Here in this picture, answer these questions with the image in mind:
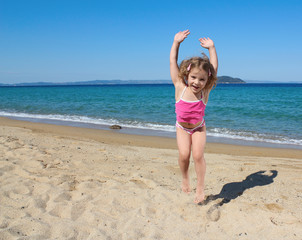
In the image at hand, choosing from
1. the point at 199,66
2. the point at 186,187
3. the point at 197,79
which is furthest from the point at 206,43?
the point at 186,187

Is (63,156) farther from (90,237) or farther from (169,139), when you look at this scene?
(169,139)

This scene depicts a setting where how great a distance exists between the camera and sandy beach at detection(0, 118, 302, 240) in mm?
2660

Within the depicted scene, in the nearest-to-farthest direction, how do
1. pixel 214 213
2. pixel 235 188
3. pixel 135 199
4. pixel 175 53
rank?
pixel 214 213
pixel 135 199
pixel 175 53
pixel 235 188

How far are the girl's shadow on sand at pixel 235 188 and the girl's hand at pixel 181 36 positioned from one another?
2.01 meters

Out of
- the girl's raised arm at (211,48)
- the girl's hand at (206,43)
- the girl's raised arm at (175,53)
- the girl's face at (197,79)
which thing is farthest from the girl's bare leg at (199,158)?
the girl's hand at (206,43)

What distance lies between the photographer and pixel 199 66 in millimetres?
3248

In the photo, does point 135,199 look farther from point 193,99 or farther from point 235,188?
point 235,188

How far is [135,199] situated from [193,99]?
1394 mm

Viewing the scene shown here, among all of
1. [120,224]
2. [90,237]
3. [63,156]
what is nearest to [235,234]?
[120,224]

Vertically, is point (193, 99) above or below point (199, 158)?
above

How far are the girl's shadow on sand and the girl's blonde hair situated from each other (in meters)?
1.41

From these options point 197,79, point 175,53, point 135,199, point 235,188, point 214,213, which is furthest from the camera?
point 235,188

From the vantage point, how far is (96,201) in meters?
3.28

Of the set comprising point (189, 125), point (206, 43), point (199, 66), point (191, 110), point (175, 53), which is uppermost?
point (206, 43)
